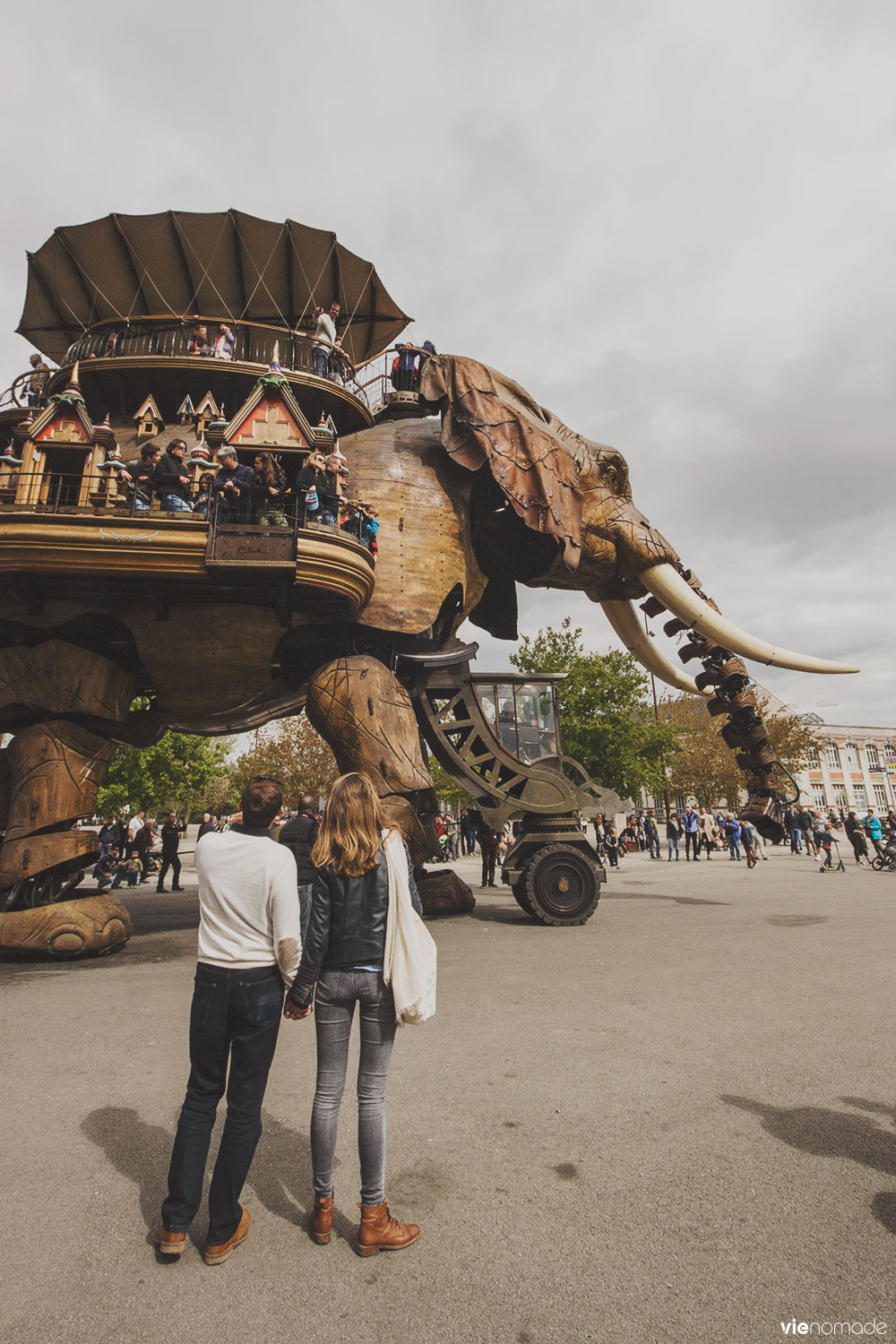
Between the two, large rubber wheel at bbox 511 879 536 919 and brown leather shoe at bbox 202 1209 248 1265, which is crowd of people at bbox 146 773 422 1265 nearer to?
brown leather shoe at bbox 202 1209 248 1265

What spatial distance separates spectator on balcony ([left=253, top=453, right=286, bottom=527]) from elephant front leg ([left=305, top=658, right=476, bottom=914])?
141 centimetres

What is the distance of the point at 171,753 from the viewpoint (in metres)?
30.0

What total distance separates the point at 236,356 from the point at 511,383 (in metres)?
3.47

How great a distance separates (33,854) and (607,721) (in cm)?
2431

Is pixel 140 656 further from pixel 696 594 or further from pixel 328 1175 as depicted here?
pixel 696 594

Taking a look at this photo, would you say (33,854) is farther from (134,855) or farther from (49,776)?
(134,855)

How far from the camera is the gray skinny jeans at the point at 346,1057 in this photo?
2.36m

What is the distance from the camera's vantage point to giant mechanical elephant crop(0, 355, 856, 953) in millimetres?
6570

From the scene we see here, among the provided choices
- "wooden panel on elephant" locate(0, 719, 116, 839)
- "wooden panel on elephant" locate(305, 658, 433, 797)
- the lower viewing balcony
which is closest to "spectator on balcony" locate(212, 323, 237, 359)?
the lower viewing balcony

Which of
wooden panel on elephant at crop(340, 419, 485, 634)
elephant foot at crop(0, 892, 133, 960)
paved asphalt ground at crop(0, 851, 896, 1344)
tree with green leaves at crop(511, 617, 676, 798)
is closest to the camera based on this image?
paved asphalt ground at crop(0, 851, 896, 1344)

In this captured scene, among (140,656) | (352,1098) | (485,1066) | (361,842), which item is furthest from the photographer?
(140,656)

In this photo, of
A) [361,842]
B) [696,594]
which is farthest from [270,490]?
[696,594]

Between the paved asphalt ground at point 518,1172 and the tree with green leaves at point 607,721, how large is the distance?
23.0 metres

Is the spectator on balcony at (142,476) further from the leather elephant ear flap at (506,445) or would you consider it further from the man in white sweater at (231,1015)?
the man in white sweater at (231,1015)
